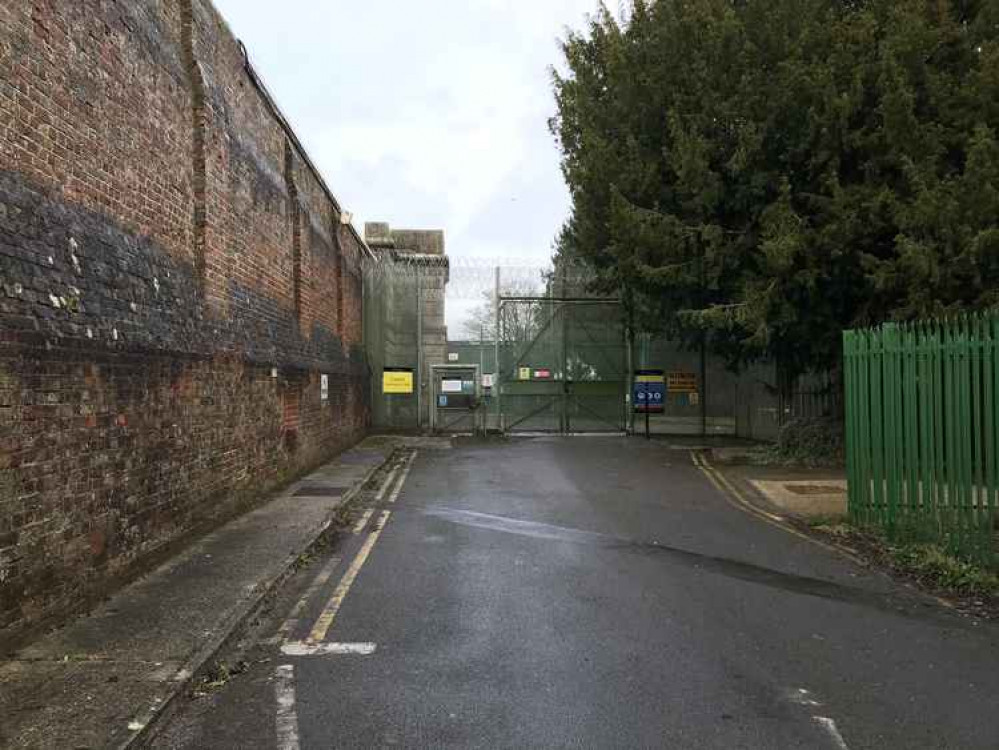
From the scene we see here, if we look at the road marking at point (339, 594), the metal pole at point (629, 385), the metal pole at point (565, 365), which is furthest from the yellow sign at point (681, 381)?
the road marking at point (339, 594)

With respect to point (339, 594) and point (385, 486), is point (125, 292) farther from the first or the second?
point (385, 486)

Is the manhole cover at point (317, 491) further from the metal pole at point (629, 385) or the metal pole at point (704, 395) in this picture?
the metal pole at point (704, 395)

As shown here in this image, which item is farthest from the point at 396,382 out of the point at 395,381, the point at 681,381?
the point at 681,381

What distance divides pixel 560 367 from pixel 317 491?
1414cm

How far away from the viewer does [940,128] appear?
13.0 m

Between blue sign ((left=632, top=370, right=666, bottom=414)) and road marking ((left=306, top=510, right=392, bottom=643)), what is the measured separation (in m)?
15.8

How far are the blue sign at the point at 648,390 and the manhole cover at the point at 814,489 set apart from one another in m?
11.0

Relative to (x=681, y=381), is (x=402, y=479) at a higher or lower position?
lower

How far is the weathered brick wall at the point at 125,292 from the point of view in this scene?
5.13 meters

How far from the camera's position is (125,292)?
21.8 ft

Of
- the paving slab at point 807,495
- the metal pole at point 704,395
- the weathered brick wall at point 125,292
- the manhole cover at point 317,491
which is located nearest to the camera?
the weathered brick wall at point 125,292

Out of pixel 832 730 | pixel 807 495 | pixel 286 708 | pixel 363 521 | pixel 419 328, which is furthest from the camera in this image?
pixel 419 328

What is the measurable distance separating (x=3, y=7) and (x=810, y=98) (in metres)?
12.6

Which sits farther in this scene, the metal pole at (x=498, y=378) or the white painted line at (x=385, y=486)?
the metal pole at (x=498, y=378)
